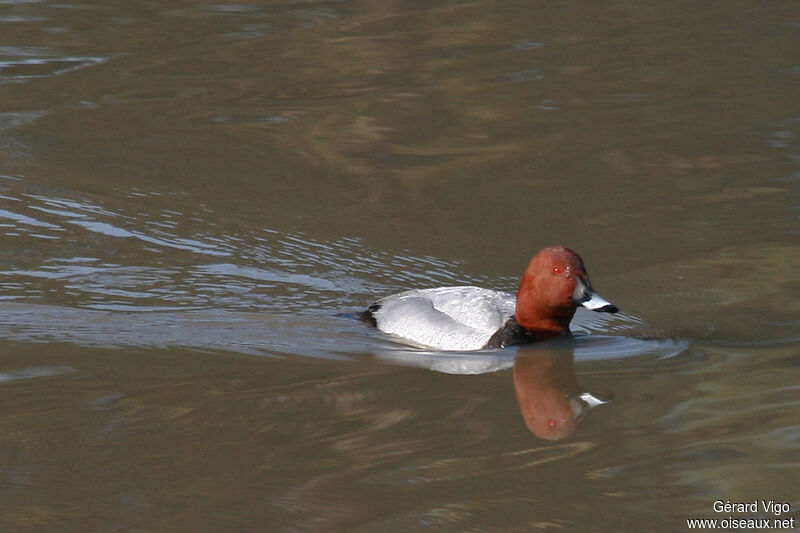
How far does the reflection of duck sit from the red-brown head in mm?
297

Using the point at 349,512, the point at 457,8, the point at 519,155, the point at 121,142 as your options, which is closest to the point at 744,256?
the point at 519,155

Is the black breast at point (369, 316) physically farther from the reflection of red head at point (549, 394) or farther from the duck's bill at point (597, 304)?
the duck's bill at point (597, 304)

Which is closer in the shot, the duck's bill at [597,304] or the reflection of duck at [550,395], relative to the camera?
the reflection of duck at [550,395]

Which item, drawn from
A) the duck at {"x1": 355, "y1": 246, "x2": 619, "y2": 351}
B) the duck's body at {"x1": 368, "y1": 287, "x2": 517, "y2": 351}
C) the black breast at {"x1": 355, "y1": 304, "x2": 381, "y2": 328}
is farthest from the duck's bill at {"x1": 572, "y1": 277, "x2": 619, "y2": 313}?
the black breast at {"x1": 355, "y1": 304, "x2": 381, "y2": 328}

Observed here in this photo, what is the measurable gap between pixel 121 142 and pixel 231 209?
2011 mm

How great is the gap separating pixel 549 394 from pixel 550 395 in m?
0.03

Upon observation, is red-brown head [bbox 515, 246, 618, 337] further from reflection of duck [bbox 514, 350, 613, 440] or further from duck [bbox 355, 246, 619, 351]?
reflection of duck [bbox 514, 350, 613, 440]

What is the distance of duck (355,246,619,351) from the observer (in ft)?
25.0

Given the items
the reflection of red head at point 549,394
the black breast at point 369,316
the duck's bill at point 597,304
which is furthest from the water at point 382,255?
the duck's bill at point 597,304

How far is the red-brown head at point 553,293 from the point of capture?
760 centimetres

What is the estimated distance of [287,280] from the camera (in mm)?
9031

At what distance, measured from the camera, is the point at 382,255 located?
9.47 m

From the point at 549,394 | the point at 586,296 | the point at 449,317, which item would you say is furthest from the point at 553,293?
the point at 549,394

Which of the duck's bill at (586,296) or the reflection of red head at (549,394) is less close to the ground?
the duck's bill at (586,296)
